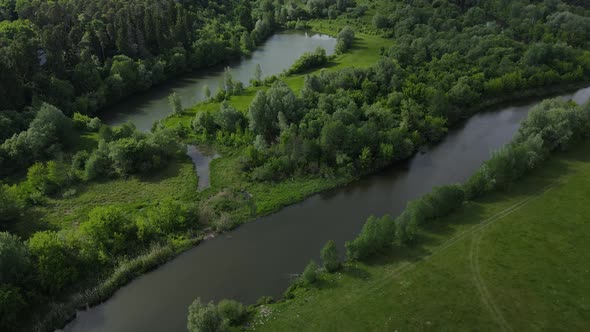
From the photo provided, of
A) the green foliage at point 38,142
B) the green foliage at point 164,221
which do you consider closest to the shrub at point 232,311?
the green foliage at point 164,221

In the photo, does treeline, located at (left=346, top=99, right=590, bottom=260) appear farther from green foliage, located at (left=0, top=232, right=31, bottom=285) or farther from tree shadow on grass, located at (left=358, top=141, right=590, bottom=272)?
green foliage, located at (left=0, top=232, right=31, bottom=285)

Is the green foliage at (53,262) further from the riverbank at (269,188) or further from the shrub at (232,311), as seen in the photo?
the riverbank at (269,188)

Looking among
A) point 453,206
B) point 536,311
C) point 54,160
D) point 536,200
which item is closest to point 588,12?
point 536,200

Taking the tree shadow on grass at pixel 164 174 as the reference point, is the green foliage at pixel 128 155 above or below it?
above

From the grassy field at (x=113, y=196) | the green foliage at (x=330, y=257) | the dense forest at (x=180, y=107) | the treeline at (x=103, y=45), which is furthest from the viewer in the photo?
the treeline at (x=103, y=45)

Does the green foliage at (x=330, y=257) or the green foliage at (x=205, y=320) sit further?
the green foliage at (x=330, y=257)

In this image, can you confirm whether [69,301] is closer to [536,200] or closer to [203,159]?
[203,159]

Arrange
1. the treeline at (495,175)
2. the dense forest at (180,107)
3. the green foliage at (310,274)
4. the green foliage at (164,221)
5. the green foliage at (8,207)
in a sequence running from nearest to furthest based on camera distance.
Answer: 1. the green foliage at (310,274)
2. the treeline at (495,175)
3. the dense forest at (180,107)
4. the green foliage at (164,221)
5. the green foliage at (8,207)
